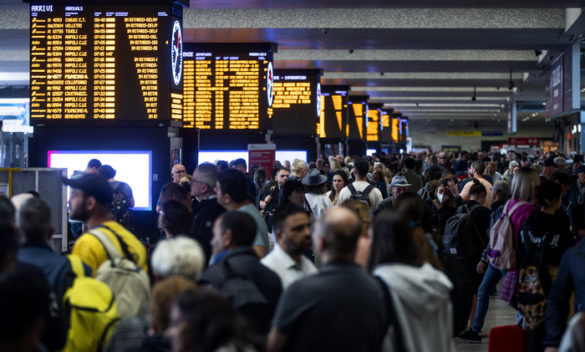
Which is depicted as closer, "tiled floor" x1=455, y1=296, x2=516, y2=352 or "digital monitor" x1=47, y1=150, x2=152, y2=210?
"tiled floor" x1=455, y1=296, x2=516, y2=352

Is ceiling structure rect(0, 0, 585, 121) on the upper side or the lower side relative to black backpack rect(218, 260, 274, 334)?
upper

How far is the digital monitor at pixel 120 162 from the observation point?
10.5 m

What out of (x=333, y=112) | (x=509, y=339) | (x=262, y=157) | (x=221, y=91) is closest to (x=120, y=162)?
(x=262, y=157)

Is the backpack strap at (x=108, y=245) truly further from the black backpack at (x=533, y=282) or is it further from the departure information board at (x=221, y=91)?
the departure information board at (x=221, y=91)

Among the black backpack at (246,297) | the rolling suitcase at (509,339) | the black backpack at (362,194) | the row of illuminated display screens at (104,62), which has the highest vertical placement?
the row of illuminated display screens at (104,62)

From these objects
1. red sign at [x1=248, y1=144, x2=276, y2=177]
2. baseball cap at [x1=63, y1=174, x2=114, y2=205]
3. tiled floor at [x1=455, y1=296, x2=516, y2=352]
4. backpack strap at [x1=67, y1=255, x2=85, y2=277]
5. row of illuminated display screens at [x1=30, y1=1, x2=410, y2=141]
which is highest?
row of illuminated display screens at [x1=30, y1=1, x2=410, y2=141]

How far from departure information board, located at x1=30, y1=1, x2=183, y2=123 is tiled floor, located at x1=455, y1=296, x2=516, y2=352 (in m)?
4.69

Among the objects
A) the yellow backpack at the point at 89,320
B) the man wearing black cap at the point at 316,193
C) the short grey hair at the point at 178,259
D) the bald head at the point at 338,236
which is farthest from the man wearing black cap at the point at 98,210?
the man wearing black cap at the point at 316,193

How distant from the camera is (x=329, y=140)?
26047 millimetres

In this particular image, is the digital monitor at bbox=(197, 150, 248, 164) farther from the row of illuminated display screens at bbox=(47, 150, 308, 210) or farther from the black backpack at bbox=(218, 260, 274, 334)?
the black backpack at bbox=(218, 260, 274, 334)

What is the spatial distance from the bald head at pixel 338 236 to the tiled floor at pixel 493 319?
197 inches

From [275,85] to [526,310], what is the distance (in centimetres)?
1541

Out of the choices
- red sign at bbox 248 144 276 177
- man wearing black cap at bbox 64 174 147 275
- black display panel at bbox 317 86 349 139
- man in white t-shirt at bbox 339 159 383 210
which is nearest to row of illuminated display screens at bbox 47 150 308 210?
man in white t-shirt at bbox 339 159 383 210

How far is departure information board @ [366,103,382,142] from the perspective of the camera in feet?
127
